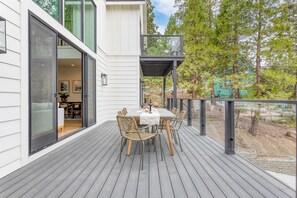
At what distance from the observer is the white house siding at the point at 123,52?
26.2ft

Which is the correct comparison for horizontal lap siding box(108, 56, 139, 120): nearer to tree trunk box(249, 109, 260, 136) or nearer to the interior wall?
the interior wall

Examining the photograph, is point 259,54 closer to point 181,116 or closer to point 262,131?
point 181,116

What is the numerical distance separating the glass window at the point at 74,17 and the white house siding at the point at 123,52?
2707 mm

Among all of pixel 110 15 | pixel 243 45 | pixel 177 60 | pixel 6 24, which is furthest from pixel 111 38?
pixel 243 45

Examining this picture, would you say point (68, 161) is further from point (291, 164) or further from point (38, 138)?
point (291, 164)

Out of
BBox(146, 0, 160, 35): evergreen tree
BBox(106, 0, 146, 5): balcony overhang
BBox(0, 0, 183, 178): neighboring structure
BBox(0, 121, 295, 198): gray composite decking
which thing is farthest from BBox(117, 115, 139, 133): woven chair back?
BBox(146, 0, 160, 35): evergreen tree

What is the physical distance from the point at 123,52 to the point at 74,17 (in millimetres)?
3201

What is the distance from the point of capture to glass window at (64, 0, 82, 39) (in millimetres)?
4544

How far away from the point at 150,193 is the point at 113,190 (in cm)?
42

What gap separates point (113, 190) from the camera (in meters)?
2.06

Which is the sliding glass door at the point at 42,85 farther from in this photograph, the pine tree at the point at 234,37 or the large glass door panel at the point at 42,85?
the pine tree at the point at 234,37

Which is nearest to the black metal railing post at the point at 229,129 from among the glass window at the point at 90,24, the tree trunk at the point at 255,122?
the tree trunk at the point at 255,122

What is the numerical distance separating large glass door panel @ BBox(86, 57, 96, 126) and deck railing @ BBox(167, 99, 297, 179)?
3.76 m

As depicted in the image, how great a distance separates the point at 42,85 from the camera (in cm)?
330
